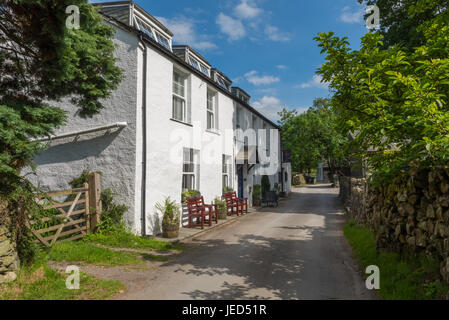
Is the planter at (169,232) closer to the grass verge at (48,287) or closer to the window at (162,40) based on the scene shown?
the grass verge at (48,287)

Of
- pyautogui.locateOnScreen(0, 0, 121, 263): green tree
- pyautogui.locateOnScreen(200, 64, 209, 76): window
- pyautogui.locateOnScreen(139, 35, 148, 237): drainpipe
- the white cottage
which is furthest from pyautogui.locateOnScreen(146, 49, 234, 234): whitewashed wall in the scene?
pyautogui.locateOnScreen(0, 0, 121, 263): green tree

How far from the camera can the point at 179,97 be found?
1170 centimetres

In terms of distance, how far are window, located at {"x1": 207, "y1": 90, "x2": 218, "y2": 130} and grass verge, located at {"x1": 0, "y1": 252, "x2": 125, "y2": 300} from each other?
9973 mm

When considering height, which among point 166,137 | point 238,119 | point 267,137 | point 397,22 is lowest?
point 166,137

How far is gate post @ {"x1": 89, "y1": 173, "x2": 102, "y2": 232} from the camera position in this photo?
342 inches

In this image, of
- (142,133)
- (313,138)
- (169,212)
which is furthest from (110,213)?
(313,138)

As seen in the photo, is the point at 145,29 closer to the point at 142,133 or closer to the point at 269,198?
the point at 142,133

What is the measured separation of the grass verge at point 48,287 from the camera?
183 inches

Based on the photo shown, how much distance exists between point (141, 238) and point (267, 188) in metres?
14.6

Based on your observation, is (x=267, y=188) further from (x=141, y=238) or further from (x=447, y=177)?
(x=447, y=177)

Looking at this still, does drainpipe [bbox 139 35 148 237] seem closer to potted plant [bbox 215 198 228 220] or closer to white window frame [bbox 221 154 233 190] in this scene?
potted plant [bbox 215 198 228 220]

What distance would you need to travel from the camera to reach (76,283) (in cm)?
528

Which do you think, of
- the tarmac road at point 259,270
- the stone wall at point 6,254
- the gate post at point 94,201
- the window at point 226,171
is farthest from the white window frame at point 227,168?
the stone wall at point 6,254

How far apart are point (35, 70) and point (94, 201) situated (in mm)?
4548
